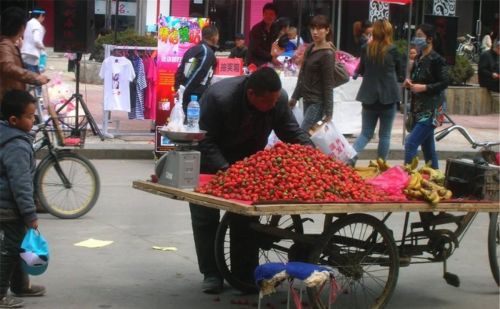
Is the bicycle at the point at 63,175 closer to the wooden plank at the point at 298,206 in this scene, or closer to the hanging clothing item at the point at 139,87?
the wooden plank at the point at 298,206

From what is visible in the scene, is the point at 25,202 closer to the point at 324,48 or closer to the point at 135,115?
the point at 324,48

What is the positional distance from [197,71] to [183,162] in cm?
585

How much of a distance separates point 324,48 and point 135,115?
16.1 ft

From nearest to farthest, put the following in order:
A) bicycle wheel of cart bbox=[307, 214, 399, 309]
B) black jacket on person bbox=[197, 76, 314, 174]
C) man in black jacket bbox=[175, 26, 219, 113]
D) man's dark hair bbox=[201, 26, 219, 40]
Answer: bicycle wheel of cart bbox=[307, 214, 399, 309], black jacket on person bbox=[197, 76, 314, 174], man in black jacket bbox=[175, 26, 219, 113], man's dark hair bbox=[201, 26, 219, 40]

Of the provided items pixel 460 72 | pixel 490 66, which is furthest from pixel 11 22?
pixel 460 72

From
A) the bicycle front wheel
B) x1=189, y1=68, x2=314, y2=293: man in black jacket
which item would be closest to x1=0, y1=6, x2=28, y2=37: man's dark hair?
the bicycle front wheel

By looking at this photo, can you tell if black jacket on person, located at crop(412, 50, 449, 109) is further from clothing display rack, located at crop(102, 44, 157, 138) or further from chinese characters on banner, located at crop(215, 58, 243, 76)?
clothing display rack, located at crop(102, 44, 157, 138)

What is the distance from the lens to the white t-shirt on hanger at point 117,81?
1332cm

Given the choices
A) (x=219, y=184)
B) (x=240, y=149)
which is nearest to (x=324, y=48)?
(x=240, y=149)

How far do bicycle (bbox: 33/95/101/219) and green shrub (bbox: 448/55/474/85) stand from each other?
13003 millimetres

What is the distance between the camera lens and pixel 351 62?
14.8 metres

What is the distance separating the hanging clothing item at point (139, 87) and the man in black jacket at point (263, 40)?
1756 millimetres

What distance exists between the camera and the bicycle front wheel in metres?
8.35

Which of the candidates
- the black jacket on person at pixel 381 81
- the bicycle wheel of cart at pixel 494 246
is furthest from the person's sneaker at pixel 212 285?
the black jacket on person at pixel 381 81
